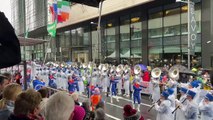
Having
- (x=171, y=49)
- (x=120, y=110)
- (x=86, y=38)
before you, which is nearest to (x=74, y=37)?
(x=86, y=38)

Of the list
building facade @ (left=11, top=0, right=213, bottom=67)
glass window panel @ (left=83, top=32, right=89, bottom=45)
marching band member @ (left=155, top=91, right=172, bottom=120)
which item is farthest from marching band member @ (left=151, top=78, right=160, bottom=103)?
glass window panel @ (left=83, top=32, right=89, bottom=45)

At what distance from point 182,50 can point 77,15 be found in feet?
66.1

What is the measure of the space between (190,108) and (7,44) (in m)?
6.82

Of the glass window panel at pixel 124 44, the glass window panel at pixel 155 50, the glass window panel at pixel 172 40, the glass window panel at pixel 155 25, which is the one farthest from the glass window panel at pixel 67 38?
the glass window panel at pixel 172 40

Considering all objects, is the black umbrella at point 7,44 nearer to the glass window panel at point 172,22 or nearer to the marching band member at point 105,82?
the marching band member at point 105,82

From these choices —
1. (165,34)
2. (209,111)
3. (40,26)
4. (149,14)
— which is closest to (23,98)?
(209,111)

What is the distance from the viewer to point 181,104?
8.26 m

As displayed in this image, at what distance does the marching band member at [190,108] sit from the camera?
302 inches

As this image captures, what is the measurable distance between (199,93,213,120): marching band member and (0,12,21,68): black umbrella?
6.87 metres

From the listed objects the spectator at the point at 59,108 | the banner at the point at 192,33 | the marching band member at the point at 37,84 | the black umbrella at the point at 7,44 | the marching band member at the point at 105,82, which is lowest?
the marching band member at the point at 105,82

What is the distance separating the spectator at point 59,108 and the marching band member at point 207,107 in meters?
5.72

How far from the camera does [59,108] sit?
9.07ft

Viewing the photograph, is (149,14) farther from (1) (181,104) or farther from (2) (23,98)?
(2) (23,98)

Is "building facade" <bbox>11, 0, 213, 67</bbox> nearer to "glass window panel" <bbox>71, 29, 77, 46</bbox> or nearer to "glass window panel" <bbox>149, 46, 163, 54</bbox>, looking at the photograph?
"glass window panel" <bbox>149, 46, 163, 54</bbox>
